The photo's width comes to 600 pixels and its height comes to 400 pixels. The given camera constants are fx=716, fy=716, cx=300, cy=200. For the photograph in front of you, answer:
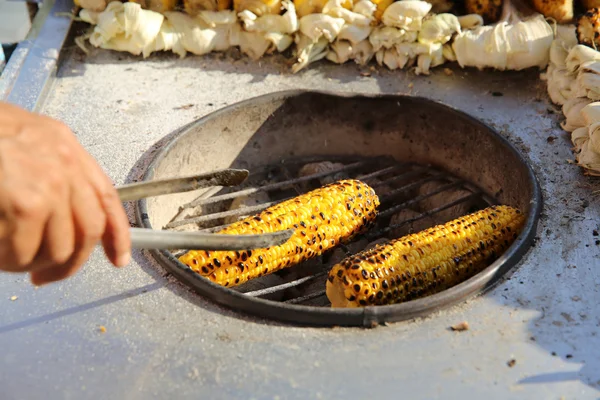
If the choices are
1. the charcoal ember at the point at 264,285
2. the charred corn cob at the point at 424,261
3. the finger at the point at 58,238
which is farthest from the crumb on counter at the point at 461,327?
the finger at the point at 58,238

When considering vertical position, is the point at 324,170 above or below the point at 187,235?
below

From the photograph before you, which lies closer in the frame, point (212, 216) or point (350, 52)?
point (212, 216)

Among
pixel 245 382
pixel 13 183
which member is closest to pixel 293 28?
pixel 245 382

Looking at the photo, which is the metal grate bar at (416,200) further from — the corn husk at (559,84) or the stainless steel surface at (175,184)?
the stainless steel surface at (175,184)

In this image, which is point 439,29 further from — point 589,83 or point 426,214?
point 426,214

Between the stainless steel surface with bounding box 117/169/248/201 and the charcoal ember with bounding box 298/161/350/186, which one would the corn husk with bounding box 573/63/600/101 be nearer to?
the charcoal ember with bounding box 298/161/350/186

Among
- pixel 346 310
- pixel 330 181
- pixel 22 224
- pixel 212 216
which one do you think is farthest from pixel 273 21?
pixel 22 224
